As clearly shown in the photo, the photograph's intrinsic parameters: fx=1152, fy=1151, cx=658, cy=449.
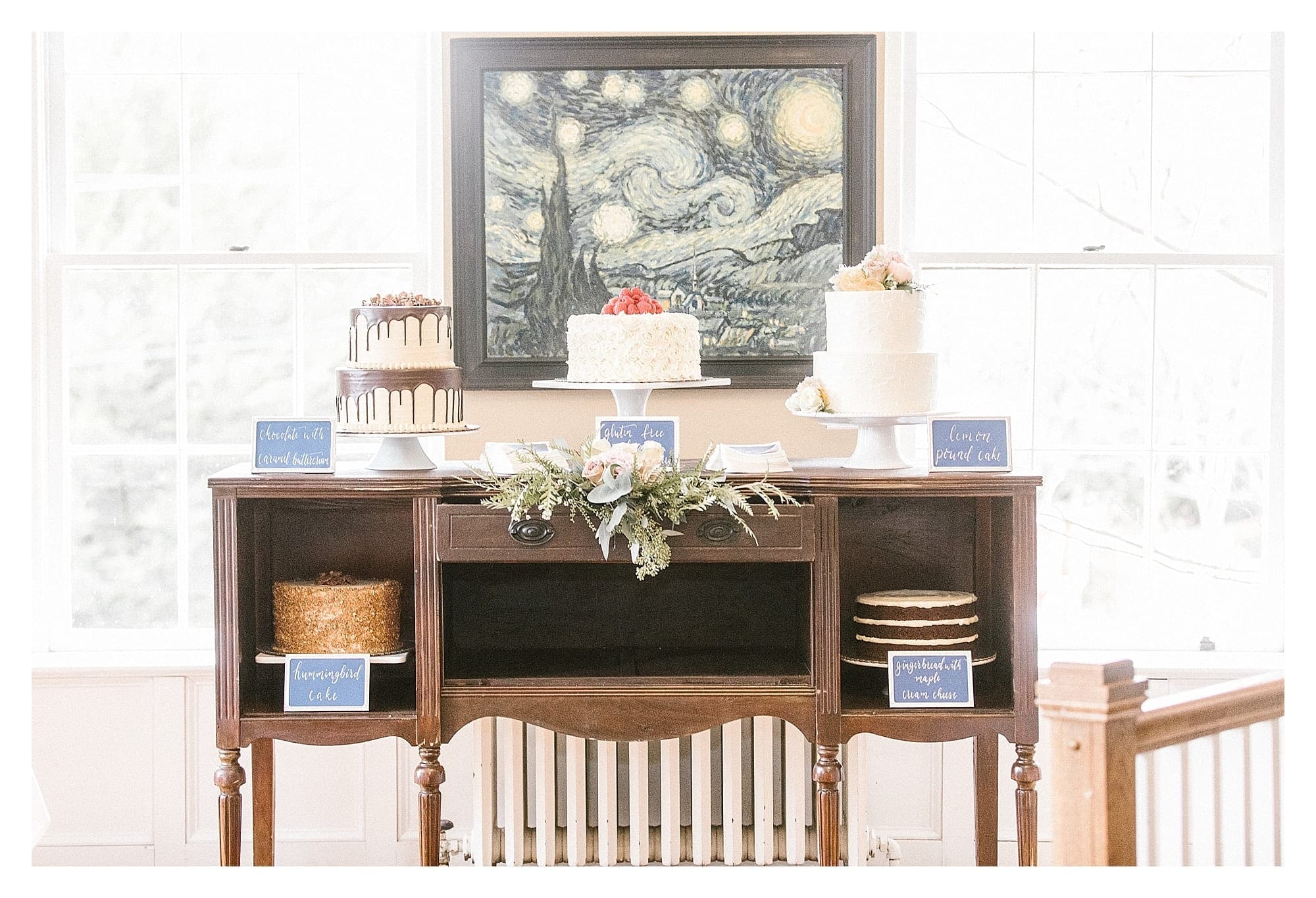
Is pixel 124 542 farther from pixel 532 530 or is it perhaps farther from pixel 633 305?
pixel 633 305

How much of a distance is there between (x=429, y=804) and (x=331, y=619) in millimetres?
414

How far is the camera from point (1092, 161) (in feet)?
9.53

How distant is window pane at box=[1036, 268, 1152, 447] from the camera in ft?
9.53

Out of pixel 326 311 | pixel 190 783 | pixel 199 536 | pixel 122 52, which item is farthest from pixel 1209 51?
pixel 190 783

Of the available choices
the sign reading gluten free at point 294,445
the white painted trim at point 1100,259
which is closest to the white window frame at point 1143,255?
the white painted trim at point 1100,259

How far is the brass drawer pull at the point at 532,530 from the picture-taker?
2.17 metres

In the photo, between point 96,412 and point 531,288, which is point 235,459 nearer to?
point 96,412

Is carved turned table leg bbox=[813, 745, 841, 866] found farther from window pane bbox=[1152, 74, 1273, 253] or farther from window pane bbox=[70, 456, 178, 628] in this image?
window pane bbox=[70, 456, 178, 628]

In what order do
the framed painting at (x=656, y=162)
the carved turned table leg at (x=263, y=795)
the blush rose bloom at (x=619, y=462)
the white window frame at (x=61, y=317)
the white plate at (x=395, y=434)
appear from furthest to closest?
the white window frame at (x=61, y=317)
the framed painting at (x=656, y=162)
the carved turned table leg at (x=263, y=795)
the white plate at (x=395, y=434)
the blush rose bloom at (x=619, y=462)

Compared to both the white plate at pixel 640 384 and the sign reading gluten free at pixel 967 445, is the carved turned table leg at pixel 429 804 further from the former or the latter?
the sign reading gluten free at pixel 967 445

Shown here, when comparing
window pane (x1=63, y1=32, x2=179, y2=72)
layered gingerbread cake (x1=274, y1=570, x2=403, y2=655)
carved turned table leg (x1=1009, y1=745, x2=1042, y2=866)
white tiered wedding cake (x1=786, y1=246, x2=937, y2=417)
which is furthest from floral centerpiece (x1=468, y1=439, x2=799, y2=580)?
window pane (x1=63, y1=32, x2=179, y2=72)

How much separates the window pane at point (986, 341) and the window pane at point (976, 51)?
511 mm
